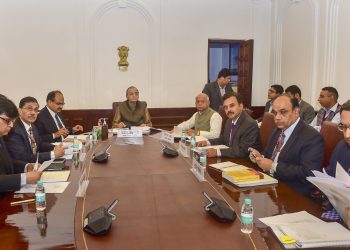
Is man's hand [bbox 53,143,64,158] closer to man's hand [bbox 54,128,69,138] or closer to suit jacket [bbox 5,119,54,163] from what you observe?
suit jacket [bbox 5,119,54,163]

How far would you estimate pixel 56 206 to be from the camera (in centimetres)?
183

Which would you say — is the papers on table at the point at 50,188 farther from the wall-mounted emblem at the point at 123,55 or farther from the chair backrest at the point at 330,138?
the wall-mounted emblem at the point at 123,55

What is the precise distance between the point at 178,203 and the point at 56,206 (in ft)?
2.03

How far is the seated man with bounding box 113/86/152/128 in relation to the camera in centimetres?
514

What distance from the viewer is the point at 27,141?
9.92ft

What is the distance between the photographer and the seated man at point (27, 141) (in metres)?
2.87

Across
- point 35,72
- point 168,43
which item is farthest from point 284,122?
point 35,72

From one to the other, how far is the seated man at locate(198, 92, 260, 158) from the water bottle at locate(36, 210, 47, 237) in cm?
161

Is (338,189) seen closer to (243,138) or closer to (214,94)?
(243,138)

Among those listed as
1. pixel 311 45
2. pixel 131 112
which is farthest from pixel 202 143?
pixel 311 45

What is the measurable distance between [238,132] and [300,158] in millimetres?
860

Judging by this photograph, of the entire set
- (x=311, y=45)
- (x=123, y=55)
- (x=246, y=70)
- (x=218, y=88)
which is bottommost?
(x=218, y=88)

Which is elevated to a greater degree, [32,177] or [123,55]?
[123,55]

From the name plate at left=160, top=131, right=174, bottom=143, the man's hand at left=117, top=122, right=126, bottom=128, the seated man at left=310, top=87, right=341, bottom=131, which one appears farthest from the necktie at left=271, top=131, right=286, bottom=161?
the man's hand at left=117, top=122, right=126, bottom=128
